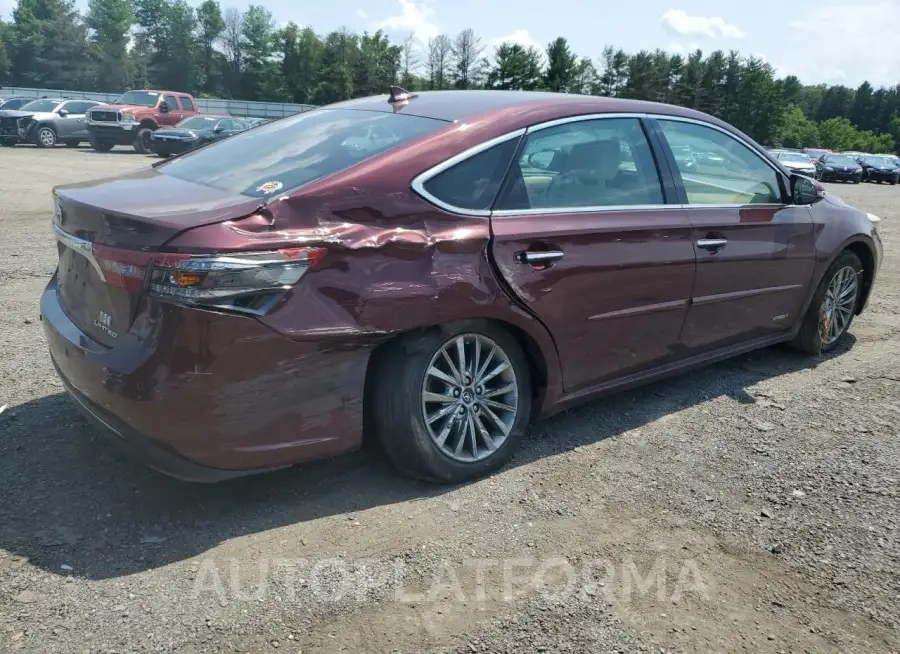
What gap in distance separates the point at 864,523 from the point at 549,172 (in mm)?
2069

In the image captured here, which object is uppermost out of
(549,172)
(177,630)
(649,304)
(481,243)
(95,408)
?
(549,172)

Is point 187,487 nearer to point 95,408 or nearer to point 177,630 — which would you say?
point 95,408

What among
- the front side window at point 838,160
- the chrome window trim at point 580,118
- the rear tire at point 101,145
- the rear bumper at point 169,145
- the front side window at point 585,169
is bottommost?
the rear tire at point 101,145

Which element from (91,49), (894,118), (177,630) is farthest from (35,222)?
(894,118)

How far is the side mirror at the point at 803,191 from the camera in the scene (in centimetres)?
496

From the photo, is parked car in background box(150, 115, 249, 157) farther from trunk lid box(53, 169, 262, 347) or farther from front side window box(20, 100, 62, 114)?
trunk lid box(53, 169, 262, 347)

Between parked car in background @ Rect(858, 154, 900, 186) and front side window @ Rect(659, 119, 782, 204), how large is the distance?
115ft

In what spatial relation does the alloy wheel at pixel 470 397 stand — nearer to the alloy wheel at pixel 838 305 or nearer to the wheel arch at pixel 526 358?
the wheel arch at pixel 526 358

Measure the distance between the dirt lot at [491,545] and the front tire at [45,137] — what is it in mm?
27167

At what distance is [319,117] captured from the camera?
409 cm

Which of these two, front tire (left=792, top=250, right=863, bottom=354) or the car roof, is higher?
the car roof

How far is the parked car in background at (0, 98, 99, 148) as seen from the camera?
27.4m

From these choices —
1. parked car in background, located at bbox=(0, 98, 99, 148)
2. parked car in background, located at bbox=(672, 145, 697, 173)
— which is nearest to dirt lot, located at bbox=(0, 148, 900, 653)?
parked car in background, located at bbox=(672, 145, 697, 173)

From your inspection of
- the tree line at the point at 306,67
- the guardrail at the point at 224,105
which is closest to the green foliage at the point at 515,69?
the tree line at the point at 306,67
